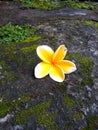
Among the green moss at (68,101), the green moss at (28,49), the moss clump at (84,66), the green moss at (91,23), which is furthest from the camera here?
the green moss at (91,23)

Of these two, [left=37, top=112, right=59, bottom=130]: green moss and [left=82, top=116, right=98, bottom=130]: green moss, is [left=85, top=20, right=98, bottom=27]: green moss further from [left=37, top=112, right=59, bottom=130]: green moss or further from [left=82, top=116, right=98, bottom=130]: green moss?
[left=37, top=112, right=59, bottom=130]: green moss

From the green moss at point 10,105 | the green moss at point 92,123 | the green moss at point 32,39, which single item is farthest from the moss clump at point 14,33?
the green moss at point 92,123

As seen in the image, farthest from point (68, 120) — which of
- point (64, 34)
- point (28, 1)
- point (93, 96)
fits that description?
point (28, 1)

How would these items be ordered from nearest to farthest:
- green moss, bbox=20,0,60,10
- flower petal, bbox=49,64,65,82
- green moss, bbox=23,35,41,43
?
flower petal, bbox=49,64,65,82 → green moss, bbox=23,35,41,43 → green moss, bbox=20,0,60,10

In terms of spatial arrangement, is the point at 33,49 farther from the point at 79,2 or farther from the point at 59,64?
the point at 79,2

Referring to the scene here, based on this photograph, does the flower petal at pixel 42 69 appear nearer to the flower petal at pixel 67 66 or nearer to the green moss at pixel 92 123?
the flower petal at pixel 67 66

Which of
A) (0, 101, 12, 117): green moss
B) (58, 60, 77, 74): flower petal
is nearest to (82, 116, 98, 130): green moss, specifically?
(58, 60, 77, 74): flower petal
